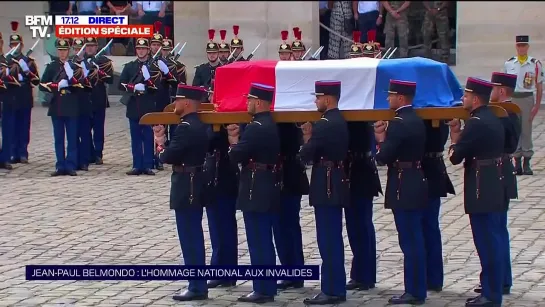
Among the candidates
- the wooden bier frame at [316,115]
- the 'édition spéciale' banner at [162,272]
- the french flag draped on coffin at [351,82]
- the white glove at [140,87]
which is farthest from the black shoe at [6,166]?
the wooden bier frame at [316,115]

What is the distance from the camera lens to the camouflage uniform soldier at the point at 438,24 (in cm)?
A: 2131

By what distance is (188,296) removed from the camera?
10195 millimetres

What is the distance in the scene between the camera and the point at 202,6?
2195cm

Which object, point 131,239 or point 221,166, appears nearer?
point 221,166

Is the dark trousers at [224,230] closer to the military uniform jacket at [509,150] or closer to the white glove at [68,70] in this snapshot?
the military uniform jacket at [509,150]

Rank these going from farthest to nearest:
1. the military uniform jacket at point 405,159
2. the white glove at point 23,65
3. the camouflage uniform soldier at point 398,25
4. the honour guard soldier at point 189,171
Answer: the camouflage uniform soldier at point 398,25, the white glove at point 23,65, the honour guard soldier at point 189,171, the military uniform jacket at point 405,159

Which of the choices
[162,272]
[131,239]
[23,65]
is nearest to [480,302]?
[162,272]

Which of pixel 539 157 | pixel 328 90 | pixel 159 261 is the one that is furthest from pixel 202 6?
pixel 328 90

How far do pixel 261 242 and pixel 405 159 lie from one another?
1.33 metres

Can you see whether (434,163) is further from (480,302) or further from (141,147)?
(141,147)

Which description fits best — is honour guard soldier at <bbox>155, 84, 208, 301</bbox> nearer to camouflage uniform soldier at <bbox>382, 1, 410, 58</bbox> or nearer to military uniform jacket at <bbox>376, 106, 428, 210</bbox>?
military uniform jacket at <bbox>376, 106, 428, 210</bbox>

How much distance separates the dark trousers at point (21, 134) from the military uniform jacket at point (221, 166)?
7.62m

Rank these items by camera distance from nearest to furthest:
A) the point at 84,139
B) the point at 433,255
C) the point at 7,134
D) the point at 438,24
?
the point at 433,255 < the point at 84,139 < the point at 7,134 < the point at 438,24

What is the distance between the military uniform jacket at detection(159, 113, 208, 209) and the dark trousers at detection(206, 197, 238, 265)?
21.6 inches
